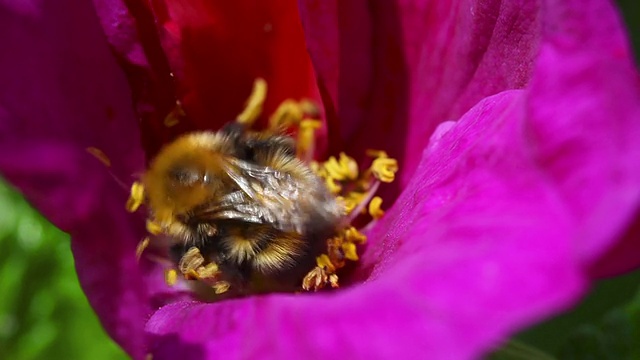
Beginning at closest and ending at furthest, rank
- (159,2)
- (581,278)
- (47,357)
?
(581,278) < (159,2) < (47,357)

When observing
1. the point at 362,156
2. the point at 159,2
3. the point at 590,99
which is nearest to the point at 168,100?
the point at 159,2

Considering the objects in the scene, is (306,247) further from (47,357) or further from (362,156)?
(47,357)

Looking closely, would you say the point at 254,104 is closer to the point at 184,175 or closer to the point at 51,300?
the point at 184,175

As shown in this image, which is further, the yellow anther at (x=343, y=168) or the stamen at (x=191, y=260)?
the yellow anther at (x=343, y=168)

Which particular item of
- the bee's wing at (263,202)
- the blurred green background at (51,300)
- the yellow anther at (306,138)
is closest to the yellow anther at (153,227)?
the bee's wing at (263,202)

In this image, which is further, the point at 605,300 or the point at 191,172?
the point at 605,300

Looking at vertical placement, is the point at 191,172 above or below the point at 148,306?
above

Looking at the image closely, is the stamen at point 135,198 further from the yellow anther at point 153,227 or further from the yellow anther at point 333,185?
the yellow anther at point 333,185

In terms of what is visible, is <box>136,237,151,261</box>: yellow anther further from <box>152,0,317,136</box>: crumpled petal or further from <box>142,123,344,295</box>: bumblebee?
<box>152,0,317,136</box>: crumpled petal
